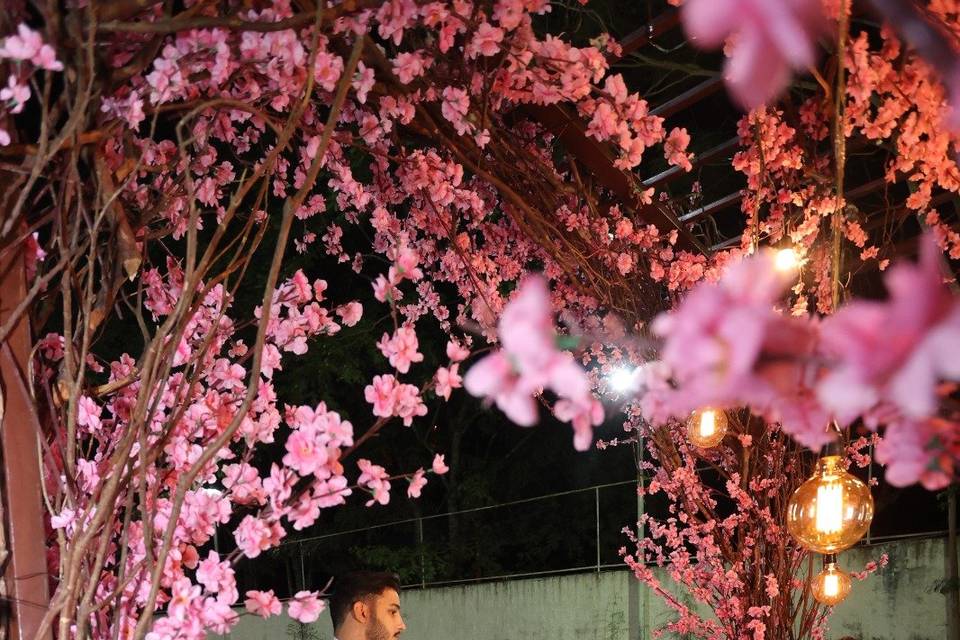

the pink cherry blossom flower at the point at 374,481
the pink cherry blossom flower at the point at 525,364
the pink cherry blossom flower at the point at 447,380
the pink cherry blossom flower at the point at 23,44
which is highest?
the pink cherry blossom flower at the point at 23,44

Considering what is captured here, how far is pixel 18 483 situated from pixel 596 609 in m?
7.29

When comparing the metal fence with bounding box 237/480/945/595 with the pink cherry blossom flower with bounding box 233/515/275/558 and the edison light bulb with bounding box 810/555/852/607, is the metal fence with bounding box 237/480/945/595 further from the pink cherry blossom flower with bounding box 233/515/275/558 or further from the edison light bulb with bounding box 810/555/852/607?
the pink cherry blossom flower with bounding box 233/515/275/558

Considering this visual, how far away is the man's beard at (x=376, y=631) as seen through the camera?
3439 mm

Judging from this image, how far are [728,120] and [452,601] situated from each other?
6.00 meters

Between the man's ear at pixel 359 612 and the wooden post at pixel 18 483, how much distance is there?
159 centimetres

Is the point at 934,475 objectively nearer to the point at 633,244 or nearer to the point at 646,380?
the point at 646,380

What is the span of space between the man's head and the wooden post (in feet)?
5.27

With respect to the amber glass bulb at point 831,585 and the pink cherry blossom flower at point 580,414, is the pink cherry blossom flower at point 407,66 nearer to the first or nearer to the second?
the pink cherry blossom flower at point 580,414

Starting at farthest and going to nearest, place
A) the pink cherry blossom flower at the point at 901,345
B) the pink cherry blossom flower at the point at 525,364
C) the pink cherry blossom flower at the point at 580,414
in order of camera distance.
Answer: the pink cherry blossom flower at the point at 580,414
the pink cherry blossom flower at the point at 525,364
the pink cherry blossom flower at the point at 901,345

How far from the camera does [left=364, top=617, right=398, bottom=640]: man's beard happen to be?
3439 mm

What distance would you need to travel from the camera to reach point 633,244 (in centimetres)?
452

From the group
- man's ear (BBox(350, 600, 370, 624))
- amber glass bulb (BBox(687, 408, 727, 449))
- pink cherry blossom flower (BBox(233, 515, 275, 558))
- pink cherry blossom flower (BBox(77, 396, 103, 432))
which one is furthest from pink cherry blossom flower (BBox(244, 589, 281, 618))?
amber glass bulb (BBox(687, 408, 727, 449))

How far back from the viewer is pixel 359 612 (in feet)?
11.3

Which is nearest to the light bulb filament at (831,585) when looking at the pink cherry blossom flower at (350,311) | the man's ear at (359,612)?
the man's ear at (359,612)
